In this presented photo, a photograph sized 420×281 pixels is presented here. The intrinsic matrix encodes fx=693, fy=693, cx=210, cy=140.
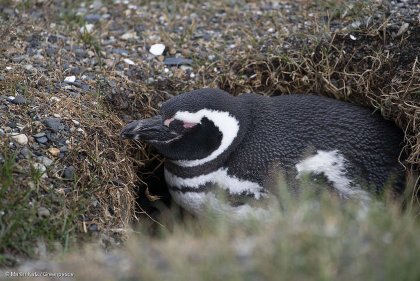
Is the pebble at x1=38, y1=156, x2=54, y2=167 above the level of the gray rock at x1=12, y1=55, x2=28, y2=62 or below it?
below

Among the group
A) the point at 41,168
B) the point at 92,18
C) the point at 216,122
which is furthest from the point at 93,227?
the point at 92,18

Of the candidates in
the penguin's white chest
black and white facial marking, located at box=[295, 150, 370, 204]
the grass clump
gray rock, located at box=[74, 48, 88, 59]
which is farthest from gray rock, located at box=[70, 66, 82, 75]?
the grass clump

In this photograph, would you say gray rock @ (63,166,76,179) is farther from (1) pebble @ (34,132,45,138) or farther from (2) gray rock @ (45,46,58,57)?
(2) gray rock @ (45,46,58,57)

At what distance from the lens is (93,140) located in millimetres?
4285

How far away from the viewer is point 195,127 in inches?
163

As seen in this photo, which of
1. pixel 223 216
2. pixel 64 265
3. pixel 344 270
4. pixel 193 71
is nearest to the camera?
pixel 344 270

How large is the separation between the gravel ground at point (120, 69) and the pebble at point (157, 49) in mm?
31

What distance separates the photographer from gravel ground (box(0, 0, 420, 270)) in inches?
156

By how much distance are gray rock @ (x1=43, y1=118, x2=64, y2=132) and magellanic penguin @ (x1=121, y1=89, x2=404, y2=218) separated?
0.41m

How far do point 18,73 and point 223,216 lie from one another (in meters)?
1.65

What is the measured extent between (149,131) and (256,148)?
2.13ft

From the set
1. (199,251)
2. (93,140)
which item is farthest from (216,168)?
(199,251)

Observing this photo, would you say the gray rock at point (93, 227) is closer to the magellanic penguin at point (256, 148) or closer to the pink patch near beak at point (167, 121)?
the magellanic penguin at point (256, 148)

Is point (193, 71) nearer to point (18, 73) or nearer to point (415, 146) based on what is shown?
point (18, 73)
